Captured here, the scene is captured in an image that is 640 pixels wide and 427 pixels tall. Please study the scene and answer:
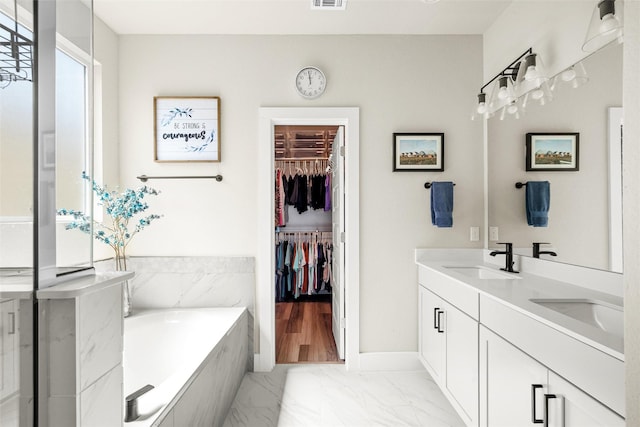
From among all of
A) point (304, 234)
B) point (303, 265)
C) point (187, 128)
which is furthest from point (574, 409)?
point (304, 234)

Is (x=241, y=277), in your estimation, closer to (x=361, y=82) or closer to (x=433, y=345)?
(x=433, y=345)

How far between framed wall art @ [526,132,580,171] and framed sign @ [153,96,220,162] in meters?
2.22

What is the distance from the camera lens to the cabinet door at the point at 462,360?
5.73 ft

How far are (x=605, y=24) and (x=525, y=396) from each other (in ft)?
5.34

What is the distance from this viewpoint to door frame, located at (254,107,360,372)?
2689 millimetres

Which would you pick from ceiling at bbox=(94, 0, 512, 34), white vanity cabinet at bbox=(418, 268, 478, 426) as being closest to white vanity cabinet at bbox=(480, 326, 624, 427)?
white vanity cabinet at bbox=(418, 268, 478, 426)

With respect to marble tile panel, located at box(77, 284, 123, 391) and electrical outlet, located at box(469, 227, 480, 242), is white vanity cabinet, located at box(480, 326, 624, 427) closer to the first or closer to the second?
electrical outlet, located at box(469, 227, 480, 242)

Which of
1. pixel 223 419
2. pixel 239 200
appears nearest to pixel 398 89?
pixel 239 200

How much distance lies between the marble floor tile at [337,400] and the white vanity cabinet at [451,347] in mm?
169

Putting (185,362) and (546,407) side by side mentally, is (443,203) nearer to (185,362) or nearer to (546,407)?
(546,407)

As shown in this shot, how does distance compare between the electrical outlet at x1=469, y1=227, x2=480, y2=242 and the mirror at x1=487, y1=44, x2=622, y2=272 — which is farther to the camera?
the electrical outlet at x1=469, y1=227, x2=480, y2=242

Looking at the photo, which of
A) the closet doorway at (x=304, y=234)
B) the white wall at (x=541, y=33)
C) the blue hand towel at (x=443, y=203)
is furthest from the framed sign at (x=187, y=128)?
the white wall at (x=541, y=33)

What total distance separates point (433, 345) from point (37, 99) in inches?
95.6

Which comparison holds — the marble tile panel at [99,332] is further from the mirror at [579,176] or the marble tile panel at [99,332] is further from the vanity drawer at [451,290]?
the mirror at [579,176]
